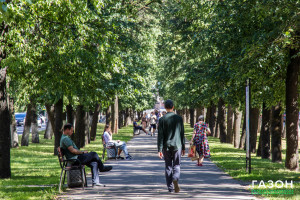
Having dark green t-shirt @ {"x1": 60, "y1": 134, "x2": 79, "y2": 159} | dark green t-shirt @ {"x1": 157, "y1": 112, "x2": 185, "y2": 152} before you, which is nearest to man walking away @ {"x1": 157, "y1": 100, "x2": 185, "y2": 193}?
dark green t-shirt @ {"x1": 157, "y1": 112, "x2": 185, "y2": 152}

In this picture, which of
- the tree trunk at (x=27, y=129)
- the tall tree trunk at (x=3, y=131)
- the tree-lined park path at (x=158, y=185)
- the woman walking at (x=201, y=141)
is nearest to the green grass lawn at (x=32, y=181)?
the tall tree trunk at (x=3, y=131)

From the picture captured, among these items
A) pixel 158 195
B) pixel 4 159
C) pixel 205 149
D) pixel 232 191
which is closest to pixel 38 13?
pixel 4 159

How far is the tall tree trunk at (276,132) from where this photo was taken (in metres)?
17.2

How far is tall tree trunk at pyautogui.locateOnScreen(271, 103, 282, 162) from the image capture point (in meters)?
17.2

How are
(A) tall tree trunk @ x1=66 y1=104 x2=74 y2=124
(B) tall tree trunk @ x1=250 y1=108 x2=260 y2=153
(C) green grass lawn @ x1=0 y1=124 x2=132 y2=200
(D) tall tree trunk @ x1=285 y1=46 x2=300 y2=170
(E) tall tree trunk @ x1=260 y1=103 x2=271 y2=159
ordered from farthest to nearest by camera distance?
1. (A) tall tree trunk @ x1=66 y1=104 x2=74 y2=124
2. (B) tall tree trunk @ x1=250 y1=108 x2=260 y2=153
3. (E) tall tree trunk @ x1=260 y1=103 x2=271 y2=159
4. (D) tall tree trunk @ x1=285 y1=46 x2=300 y2=170
5. (C) green grass lawn @ x1=0 y1=124 x2=132 y2=200

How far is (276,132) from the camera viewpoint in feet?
56.9

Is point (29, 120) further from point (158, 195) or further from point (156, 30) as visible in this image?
point (158, 195)

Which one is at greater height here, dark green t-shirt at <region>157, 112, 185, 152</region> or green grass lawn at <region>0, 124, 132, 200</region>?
dark green t-shirt at <region>157, 112, 185, 152</region>

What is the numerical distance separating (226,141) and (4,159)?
22193 mm

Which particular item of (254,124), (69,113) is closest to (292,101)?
(254,124)

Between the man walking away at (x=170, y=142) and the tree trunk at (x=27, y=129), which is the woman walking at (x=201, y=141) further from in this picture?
the tree trunk at (x=27, y=129)

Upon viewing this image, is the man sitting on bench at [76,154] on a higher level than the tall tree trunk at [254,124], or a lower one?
lower

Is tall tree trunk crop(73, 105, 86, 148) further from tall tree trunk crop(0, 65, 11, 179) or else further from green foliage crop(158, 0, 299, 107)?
tall tree trunk crop(0, 65, 11, 179)

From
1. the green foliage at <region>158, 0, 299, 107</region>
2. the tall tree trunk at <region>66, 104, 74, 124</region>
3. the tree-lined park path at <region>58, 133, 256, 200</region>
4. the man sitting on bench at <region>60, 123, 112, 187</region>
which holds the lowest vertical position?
the tree-lined park path at <region>58, 133, 256, 200</region>
